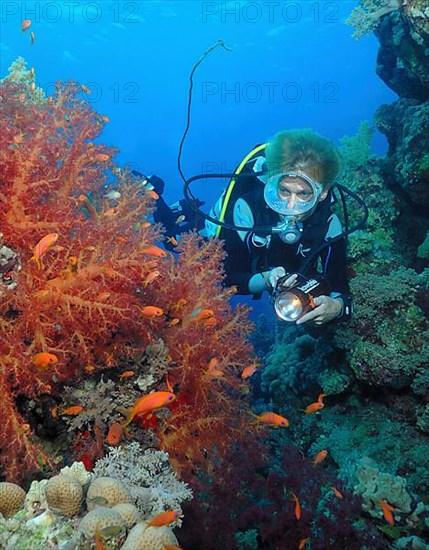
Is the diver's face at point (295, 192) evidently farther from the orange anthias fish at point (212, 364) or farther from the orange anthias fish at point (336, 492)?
the orange anthias fish at point (336, 492)

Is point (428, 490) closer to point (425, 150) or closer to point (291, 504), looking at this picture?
point (291, 504)

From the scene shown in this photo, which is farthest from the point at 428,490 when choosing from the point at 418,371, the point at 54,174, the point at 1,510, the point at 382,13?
the point at 382,13

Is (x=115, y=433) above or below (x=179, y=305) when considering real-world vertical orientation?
below

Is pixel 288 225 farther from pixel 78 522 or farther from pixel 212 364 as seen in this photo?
pixel 78 522

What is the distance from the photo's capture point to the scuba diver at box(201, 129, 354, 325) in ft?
13.4

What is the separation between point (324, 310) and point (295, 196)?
1.28 metres

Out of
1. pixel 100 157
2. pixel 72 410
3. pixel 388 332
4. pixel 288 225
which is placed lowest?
pixel 72 410

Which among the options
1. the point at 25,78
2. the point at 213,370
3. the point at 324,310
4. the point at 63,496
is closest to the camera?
the point at 63,496

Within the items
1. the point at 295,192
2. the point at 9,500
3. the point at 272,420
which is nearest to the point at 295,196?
the point at 295,192

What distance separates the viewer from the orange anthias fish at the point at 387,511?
335cm

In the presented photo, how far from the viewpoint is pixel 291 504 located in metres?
2.88

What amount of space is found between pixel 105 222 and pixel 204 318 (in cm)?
123

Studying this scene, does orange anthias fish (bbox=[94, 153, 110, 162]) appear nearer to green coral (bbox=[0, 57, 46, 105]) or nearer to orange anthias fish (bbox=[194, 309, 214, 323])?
orange anthias fish (bbox=[194, 309, 214, 323])

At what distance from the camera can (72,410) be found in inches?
119
